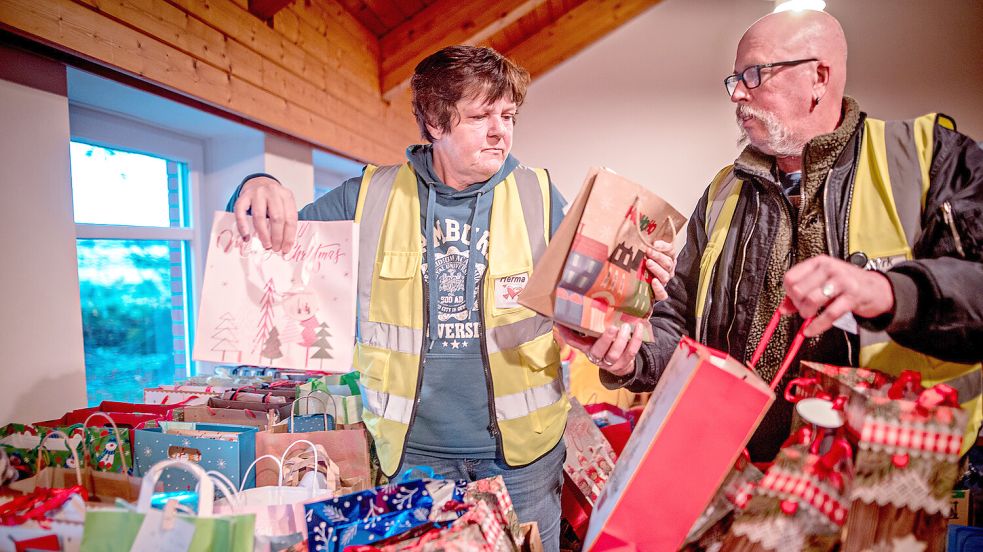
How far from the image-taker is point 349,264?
45.2 inches

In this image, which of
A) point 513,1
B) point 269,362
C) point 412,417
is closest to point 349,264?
point 269,362

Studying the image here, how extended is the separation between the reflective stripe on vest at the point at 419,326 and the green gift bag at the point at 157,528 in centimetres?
51

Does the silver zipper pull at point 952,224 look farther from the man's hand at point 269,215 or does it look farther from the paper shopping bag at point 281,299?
the man's hand at point 269,215

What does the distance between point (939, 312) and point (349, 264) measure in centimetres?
103

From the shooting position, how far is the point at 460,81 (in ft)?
4.39

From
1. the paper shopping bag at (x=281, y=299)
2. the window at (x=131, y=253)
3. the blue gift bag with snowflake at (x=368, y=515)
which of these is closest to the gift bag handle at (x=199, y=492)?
the blue gift bag with snowflake at (x=368, y=515)

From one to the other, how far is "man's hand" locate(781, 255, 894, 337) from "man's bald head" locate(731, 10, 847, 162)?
0.41 meters

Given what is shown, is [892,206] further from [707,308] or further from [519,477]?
[519,477]

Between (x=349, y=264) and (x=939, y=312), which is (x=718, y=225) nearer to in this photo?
(x=939, y=312)

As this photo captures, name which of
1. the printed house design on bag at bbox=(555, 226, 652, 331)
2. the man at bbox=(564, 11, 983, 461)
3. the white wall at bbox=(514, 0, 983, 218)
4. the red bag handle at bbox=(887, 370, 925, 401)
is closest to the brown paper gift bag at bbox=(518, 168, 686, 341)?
the printed house design on bag at bbox=(555, 226, 652, 331)

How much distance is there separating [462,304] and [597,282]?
1.46 feet

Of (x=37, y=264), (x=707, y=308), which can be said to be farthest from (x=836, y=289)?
(x=37, y=264)

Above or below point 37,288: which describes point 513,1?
above

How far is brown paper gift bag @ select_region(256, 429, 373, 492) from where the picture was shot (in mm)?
1333
